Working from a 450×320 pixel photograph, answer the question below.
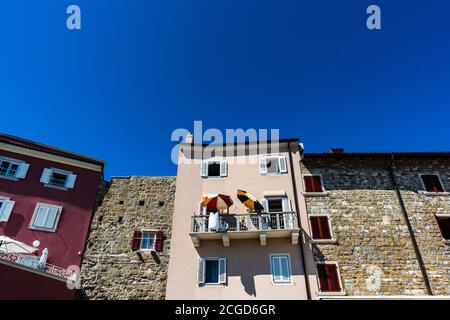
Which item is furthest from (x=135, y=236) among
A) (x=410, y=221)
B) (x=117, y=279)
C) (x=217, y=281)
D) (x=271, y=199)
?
(x=410, y=221)

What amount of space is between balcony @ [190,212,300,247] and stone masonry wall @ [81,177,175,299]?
2391 mm

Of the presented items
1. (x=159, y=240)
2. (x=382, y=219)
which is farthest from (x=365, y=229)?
(x=159, y=240)

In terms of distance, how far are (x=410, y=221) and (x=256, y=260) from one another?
9.11 meters

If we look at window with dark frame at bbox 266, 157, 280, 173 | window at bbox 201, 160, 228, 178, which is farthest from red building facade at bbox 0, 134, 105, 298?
window with dark frame at bbox 266, 157, 280, 173

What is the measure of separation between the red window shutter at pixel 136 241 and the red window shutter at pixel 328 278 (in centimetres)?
1041

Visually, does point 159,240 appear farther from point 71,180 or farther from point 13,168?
point 13,168

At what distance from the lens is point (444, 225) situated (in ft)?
61.6

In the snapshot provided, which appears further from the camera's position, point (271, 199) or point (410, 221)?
point (271, 199)

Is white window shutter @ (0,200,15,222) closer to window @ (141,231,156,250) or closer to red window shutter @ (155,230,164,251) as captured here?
window @ (141,231,156,250)

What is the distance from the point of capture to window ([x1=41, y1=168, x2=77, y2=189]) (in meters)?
20.7

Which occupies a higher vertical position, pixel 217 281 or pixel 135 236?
pixel 135 236
